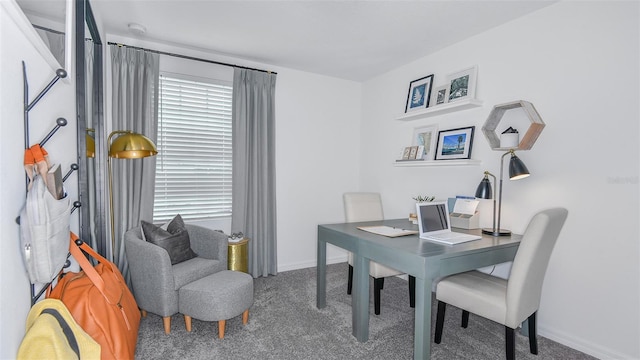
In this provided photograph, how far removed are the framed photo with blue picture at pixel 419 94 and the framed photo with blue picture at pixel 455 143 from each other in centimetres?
41

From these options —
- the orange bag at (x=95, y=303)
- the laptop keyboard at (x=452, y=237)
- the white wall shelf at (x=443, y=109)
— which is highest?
the white wall shelf at (x=443, y=109)

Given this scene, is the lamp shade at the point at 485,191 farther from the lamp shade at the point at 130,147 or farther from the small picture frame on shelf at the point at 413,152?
the lamp shade at the point at 130,147

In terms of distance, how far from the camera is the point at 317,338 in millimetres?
2295

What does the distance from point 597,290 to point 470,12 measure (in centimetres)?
226

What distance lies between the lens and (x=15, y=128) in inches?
41.6

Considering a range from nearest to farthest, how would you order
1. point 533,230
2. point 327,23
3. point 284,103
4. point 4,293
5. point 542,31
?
point 4,293 < point 533,230 < point 542,31 < point 327,23 < point 284,103

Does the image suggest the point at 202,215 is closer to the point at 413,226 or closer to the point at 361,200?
the point at 361,200

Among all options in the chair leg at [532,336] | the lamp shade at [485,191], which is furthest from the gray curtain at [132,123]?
the chair leg at [532,336]

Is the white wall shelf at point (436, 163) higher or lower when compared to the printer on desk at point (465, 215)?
higher

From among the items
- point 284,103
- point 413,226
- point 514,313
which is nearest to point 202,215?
point 284,103

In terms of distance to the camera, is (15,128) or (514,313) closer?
(15,128)

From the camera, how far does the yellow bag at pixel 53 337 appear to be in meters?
1.05

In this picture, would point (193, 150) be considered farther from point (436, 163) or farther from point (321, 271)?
point (436, 163)

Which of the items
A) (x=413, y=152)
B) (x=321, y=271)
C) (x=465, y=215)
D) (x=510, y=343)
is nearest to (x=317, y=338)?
(x=321, y=271)
